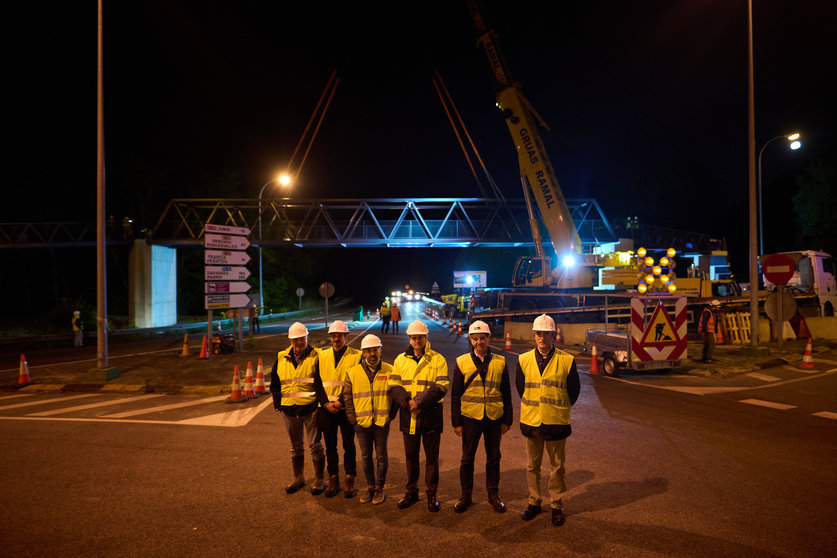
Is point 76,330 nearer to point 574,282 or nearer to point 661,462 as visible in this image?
point 574,282

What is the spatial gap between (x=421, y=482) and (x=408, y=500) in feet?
2.44

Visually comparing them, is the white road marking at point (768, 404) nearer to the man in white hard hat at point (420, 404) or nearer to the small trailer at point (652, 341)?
the small trailer at point (652, 341)

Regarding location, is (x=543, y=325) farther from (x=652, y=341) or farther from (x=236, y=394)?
(x=652, y=341)

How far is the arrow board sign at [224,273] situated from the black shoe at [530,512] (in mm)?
14060

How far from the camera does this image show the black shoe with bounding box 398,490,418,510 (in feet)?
16.1

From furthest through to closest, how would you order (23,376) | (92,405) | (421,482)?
(23,376) → (92,405) → (421,482)

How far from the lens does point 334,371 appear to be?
5266 millimetres

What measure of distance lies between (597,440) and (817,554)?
10.3 feet

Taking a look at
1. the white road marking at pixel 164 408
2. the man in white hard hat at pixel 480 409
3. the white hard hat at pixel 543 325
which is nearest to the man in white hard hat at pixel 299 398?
the man in white hard hat at pixel 480 409

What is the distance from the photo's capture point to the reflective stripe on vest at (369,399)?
5.04 metres

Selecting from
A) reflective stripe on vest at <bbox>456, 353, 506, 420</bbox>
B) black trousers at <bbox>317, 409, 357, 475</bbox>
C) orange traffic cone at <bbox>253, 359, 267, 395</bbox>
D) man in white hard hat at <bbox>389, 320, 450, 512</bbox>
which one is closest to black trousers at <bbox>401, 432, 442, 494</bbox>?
man in white hard hat at <bbox>389, 320, 450, 512</bbox>

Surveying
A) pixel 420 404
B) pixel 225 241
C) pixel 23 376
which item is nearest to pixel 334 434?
pixel 420 404

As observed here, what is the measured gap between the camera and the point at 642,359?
38.0 ft

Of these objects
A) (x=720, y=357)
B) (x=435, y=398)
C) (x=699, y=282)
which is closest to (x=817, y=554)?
(x=435, y=398)
